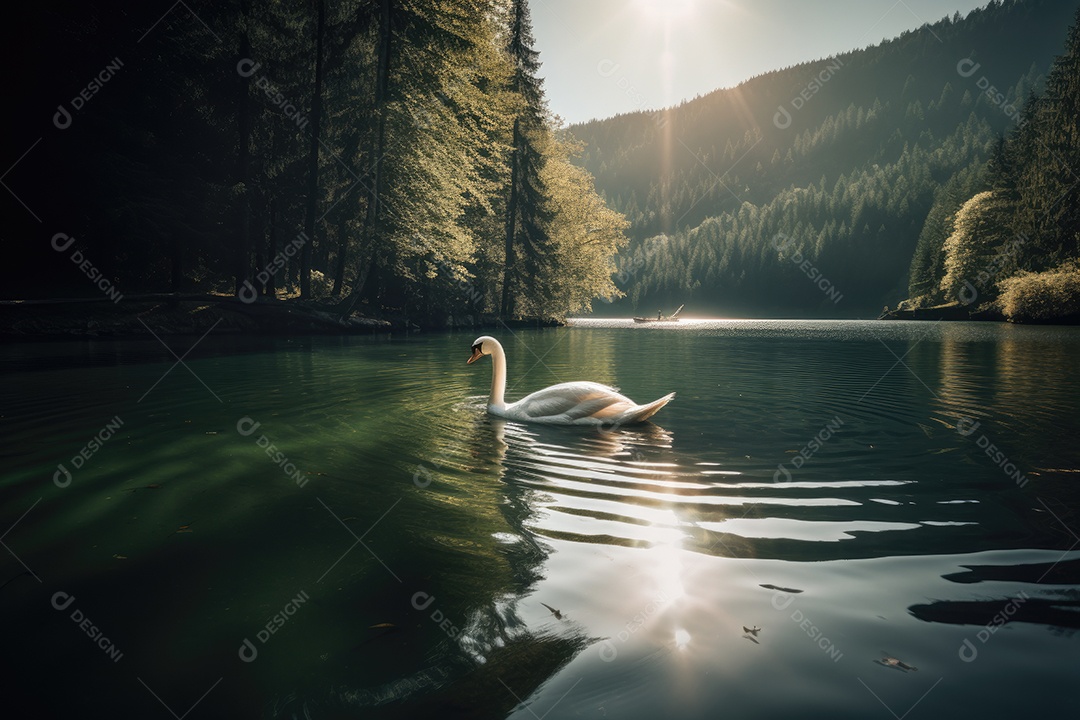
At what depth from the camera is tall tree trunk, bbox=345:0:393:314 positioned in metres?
28.0

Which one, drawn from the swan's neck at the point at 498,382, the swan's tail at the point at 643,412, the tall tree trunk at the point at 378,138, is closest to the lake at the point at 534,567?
the swan's tail at the point at 643,412

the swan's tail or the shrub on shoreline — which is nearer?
the swan's tail

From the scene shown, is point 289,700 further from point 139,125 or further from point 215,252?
point 215,252

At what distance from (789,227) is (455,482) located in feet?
587

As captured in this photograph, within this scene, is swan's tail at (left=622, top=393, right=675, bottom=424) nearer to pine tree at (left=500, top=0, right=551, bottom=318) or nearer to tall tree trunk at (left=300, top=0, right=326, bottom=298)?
tall tree trunk at (left=300, top=0, right=326, bottom=298)

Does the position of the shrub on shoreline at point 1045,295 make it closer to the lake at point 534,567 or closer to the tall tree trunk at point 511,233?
the tall tree trunk at point 511,233

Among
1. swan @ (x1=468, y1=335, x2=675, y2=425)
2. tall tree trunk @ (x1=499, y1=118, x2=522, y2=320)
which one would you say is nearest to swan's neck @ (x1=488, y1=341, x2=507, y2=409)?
swan @ (x1=468, y1=335, x2=675, y2=425)

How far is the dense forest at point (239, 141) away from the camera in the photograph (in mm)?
25250

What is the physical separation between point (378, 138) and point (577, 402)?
24268mm

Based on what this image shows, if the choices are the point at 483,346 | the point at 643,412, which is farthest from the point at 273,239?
the point at 643,412

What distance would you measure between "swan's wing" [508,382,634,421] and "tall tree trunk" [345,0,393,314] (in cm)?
2244

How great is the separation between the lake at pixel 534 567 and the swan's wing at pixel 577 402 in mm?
314

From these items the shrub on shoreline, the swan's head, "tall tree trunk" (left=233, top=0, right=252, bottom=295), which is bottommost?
the swan's head

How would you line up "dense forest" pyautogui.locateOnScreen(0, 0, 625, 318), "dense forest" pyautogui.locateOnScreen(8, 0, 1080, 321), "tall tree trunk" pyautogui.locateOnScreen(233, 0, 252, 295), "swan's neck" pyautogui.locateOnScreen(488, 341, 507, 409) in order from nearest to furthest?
"swan's neck" pyautogui.locateOnScreen(488, 341, 507, 409) < "dense forest" pyautogui.locateOnScreen(0, 0, 625, 318) < "dense forest" pyautogui.locateOnScreen(8, 0, 1080, 321) < "tall tree trunk" pyautogui.locateOnScreen(233, 0, 252, 295)
